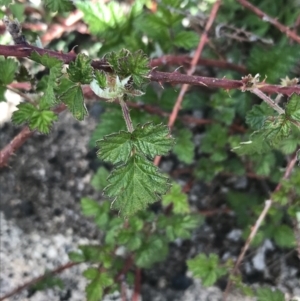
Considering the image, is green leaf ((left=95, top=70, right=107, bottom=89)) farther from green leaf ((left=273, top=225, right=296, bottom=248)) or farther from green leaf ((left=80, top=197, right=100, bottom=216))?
green leaf ((left=273, top=225, right=296, bottom=248))

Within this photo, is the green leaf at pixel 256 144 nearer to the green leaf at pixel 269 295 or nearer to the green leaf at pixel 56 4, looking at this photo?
the green leaf at pixel 269 295

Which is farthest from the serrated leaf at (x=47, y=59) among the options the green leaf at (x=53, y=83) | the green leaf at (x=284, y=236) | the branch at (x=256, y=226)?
the green leaf at (x=284, y=236)

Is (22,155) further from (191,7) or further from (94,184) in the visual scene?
(191,7)

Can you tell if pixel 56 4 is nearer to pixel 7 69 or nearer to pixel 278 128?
pixel 7 69

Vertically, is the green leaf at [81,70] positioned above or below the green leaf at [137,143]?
above

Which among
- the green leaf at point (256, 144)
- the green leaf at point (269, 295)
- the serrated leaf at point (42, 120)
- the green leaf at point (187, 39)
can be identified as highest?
the green leaf at point (187, 39)

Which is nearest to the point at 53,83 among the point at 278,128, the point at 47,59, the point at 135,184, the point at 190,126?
the point at 47,59
